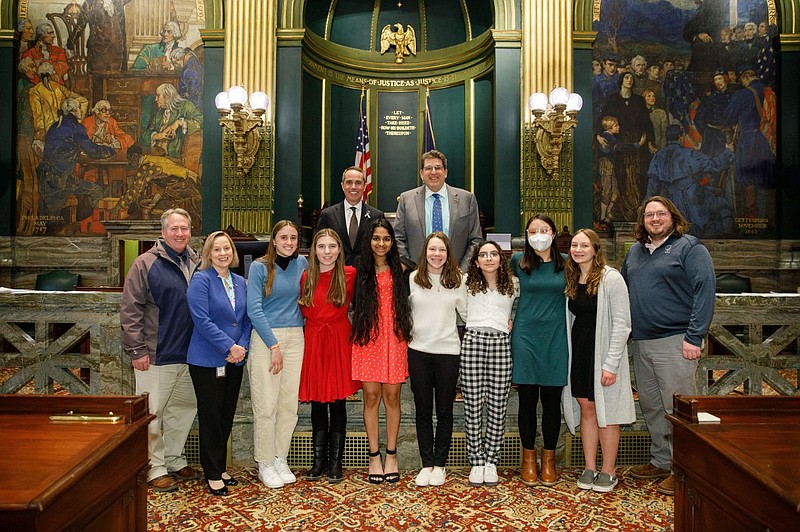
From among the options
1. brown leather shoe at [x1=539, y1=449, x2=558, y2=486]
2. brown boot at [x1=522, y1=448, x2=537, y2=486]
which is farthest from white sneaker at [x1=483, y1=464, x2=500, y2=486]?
brown leather shoe at [x1=539, y1=449, x2=558, y2=486]

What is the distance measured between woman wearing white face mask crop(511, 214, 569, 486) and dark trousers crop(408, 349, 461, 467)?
488 mm

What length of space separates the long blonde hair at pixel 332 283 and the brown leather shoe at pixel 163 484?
1600 mm

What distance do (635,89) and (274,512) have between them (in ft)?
31.5

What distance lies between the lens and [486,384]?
417 cm

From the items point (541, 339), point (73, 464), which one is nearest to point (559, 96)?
point (541, 339)

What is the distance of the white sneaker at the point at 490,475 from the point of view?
4.16 metres

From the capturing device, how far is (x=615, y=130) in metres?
10.3

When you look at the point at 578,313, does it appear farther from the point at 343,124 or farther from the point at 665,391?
the point at 343,124

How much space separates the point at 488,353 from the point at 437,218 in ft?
4.56

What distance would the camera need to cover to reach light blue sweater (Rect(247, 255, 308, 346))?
13.2 ft

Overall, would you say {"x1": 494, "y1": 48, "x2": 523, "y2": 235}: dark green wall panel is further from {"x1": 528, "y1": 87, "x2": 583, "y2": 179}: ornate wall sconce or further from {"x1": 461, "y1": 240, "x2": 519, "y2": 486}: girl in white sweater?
{"x1": 461, "y1": 240, "x2": 519, "y2": 486}: girl in white sweater

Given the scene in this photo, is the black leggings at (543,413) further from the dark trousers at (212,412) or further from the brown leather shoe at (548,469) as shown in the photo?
the dark trousers at (212,412)

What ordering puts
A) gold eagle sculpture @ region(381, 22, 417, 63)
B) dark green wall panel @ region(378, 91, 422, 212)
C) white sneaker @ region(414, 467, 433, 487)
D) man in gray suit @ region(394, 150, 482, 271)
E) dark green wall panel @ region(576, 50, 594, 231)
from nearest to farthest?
white sneaker @ region(414, 467, 433, 487), man in gray suit @ region(394, 150, 482, 271), dark green wall panel @ region(576, 50, 594, 231), gold eagle sculpture @ region(381, 22, 417, 63), dark green wall panel @ region(378, 91, 422, 212)

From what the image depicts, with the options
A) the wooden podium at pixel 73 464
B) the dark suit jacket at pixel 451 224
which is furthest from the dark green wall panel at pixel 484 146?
the wooden podium at pixel 73 464
